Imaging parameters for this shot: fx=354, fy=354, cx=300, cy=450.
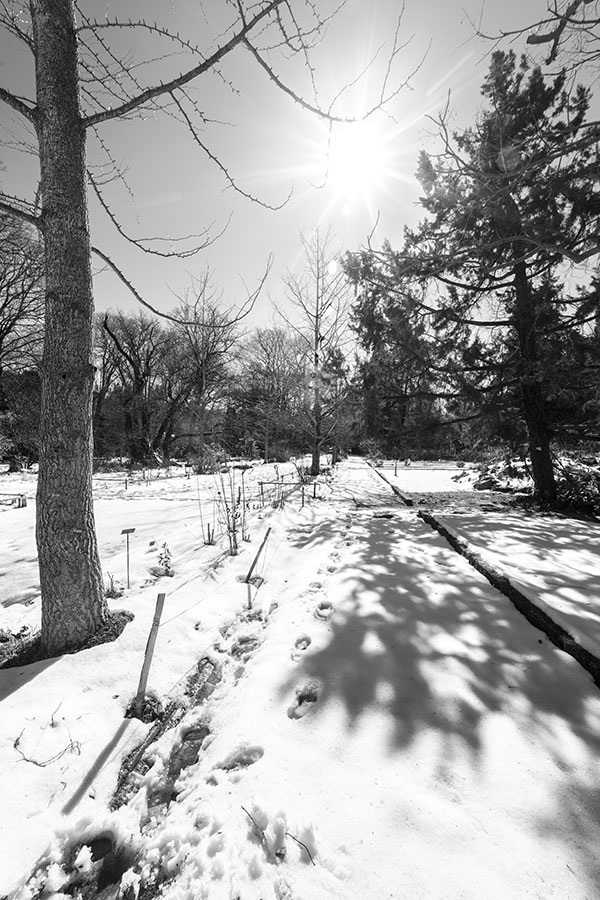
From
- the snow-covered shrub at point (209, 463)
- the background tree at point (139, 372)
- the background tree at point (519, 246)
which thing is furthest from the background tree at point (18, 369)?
the background tree at point (519, 246)

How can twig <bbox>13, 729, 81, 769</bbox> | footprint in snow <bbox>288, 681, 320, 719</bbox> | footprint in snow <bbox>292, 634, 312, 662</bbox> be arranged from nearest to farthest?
twig <bbox>13, 729, 81, 769</bbox> → footprint in snow <bbox>288, 681, 320, 719</bbox> → footprint in snow <bbox>292, 634, 312, 662</bbox>

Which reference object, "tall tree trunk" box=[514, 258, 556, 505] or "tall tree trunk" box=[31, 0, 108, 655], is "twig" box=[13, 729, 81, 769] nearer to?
"tall tree trunk" box=[31, 0, 108, 655]

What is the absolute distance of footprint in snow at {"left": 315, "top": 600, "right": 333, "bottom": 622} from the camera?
264 cm

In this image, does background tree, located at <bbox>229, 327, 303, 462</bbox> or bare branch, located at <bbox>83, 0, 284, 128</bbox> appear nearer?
bare branch, located at <bbox>83, 0, 284, 128</bbox>

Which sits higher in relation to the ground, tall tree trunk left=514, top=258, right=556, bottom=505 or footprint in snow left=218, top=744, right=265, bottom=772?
tall tree trunk left=514, top=258, right=556, bottom=505

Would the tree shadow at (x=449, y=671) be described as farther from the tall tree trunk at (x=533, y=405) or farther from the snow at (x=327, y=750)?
the tall tree trunk at (x=533, y=405)

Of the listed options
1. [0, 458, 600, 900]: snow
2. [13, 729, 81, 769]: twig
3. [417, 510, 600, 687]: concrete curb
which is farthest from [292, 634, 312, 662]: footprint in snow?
[417, 510, 600, 687]: concrete curb

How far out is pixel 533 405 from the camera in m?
7.42

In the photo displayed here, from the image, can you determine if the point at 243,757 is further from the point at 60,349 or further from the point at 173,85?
the point at 173,85

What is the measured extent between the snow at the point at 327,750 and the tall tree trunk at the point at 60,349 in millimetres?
380

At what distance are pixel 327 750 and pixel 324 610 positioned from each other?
3.99 feet

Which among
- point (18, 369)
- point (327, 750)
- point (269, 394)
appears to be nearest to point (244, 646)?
point (327, 750)

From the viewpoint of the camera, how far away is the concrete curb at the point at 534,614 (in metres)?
1.95

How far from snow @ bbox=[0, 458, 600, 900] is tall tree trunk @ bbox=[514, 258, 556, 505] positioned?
5081 millimetres
